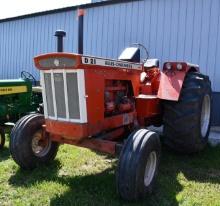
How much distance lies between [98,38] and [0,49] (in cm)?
476

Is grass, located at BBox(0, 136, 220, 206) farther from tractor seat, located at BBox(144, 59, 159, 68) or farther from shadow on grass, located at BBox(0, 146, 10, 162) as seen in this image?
tractor seat, located at BBox(144, 59, 159, 68)

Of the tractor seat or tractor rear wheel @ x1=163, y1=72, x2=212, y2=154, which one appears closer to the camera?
tractor rear wheel @ x1=163, y1=72, x2=212, y2=154

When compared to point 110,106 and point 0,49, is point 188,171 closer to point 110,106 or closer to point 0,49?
point 110,106

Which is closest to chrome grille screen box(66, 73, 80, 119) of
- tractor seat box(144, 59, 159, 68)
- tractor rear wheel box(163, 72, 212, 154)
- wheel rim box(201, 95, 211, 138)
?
tractor rear wheel box(163, 72, 212, 154)

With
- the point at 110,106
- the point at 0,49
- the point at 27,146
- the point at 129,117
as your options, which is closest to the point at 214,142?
the point at 129,117

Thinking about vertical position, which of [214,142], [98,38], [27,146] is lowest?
[214,142]

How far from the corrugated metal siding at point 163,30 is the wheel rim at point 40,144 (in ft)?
14.1

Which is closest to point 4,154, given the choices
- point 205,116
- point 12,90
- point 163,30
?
point 12,90

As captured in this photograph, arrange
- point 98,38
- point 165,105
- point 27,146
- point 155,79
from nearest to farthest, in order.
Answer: point 27,146 → point 165,105 → point 155,79 → point 98,38

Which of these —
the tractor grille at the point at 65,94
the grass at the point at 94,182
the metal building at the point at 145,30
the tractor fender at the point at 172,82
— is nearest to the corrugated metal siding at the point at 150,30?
the metal building at the point at 145,30

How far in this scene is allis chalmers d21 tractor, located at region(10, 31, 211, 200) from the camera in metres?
4.46

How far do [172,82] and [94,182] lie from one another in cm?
183

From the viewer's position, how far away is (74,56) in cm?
440

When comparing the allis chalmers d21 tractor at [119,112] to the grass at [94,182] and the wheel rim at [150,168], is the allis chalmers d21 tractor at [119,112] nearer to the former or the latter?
the wheel rim at [150,168]
